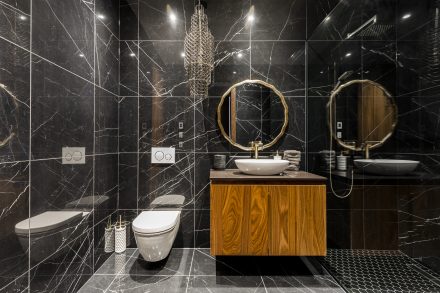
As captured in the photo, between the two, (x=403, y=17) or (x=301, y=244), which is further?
(x=301, y=244)

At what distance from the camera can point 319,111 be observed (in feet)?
7.45

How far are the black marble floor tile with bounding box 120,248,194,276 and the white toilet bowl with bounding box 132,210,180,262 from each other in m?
0.15

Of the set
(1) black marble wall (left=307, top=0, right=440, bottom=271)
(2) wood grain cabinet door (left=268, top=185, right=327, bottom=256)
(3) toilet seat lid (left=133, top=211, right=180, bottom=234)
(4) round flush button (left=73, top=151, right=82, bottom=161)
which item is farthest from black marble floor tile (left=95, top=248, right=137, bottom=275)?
(1) black marble wall (left=307, top=0, right=440, bottom=271)

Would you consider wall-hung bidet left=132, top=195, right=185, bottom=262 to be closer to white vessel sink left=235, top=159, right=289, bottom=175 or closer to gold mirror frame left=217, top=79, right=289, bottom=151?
white vessel sink left=235, top=159, right=289, bottom=175

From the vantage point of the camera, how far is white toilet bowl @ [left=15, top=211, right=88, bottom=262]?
1.18m

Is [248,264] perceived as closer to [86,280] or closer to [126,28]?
[86,280]

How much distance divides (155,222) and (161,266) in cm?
45

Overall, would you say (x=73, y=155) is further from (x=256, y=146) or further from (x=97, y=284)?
(x=256, y=146)

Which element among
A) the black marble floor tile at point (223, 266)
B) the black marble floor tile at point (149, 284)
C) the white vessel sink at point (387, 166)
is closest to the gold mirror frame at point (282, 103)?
the white vessel sink at point (387, 166)

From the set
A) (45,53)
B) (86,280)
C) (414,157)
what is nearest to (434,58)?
(414,157)

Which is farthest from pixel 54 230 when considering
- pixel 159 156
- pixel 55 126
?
pixel 159 156

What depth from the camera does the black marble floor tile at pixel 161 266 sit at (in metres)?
1.94

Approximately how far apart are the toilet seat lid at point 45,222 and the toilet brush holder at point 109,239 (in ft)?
2.10

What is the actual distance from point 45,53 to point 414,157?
2222 millimetres
